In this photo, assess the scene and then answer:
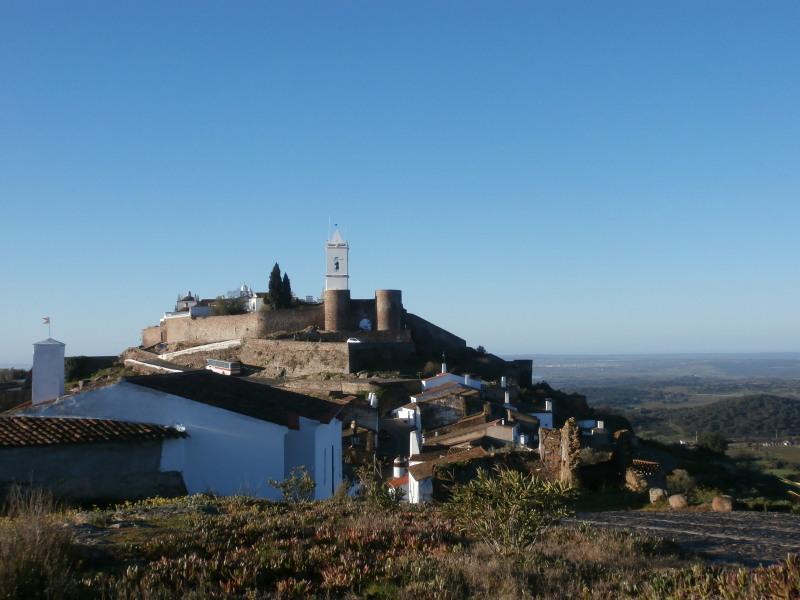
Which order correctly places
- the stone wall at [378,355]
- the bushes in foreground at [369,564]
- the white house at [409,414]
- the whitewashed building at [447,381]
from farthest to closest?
the stone wall at [378,355] < the whitewashed building at [447,381] < the white house at [409,414] < the bushes in foreground at [369,564]

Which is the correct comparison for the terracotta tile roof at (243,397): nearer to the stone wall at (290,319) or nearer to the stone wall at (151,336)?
the stone wall at (290,319)

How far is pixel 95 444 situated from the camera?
517 inches

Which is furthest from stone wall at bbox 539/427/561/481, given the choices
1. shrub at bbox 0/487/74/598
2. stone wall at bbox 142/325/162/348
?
stone wall at bbox 142/325/162/348

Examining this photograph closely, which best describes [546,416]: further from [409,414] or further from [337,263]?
[337,263]

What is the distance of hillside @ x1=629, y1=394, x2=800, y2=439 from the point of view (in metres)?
73.9

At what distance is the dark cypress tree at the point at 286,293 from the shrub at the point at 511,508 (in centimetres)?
4822

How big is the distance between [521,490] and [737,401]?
331ft

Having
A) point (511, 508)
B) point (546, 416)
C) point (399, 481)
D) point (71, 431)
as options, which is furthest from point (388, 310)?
point (511, 508)

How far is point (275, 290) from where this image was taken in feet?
180

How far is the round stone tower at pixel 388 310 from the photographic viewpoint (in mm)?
50344

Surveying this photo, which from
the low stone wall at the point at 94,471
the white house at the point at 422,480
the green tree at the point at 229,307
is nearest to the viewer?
the low stone wall at the point at 94,471

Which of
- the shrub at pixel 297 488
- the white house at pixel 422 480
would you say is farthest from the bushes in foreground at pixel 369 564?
the white house at pixel 422 480

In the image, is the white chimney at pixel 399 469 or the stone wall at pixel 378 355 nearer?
the white chimney at pixel 399 469

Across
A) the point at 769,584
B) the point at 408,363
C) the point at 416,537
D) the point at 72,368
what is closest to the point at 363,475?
the point at 416,537
